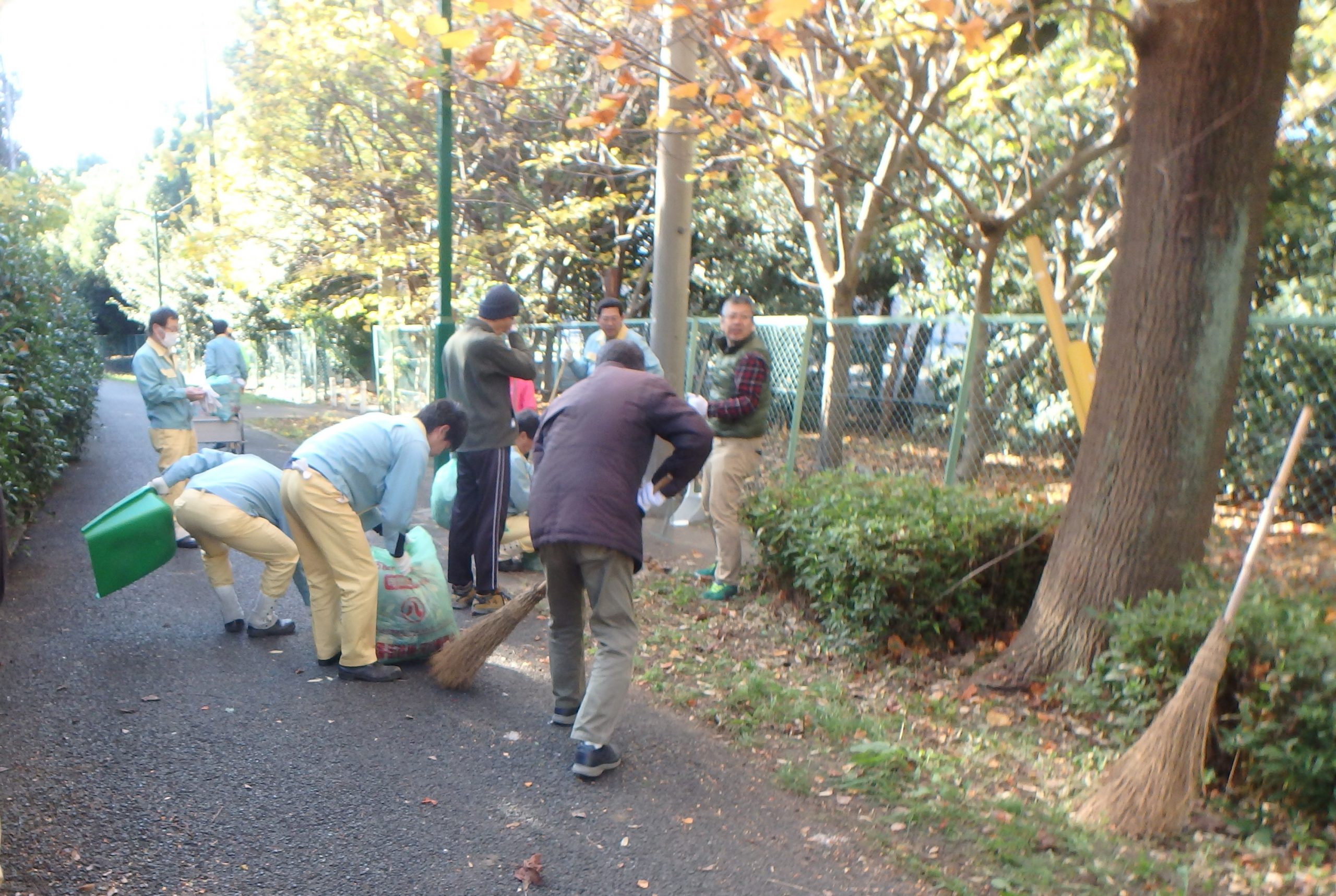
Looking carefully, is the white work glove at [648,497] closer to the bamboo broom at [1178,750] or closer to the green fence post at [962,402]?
the bamboo broom at [1178,750]

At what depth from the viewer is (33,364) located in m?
8.15

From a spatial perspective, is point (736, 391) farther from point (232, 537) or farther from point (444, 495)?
point (232, 537)

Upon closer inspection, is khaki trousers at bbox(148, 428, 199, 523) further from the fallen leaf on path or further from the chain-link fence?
the fallen leaf on path

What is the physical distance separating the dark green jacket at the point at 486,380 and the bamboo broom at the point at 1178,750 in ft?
12.9

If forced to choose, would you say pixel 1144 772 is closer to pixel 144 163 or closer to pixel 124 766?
pixel 124 766

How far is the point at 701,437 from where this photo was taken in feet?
14.1

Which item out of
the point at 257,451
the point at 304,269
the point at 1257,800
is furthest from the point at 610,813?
the point at 304,269

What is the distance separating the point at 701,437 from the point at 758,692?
A: 1525 mm

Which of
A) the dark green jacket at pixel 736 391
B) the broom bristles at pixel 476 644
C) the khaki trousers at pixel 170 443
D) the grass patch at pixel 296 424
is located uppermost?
the dark green jacket at pixel 736 391

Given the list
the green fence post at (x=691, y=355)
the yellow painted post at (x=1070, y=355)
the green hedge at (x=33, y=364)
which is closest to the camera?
the yellow painted post at (x=1070, y=355)

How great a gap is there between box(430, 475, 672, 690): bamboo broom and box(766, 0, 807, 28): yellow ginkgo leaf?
2.80 metres

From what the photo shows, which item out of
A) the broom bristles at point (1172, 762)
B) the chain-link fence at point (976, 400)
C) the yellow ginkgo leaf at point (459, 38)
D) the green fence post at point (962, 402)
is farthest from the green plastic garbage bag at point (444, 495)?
the broom bristles at point (1172, 762)

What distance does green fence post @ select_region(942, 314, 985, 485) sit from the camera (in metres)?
7.13

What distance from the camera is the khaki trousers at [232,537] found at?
549 centimetres
